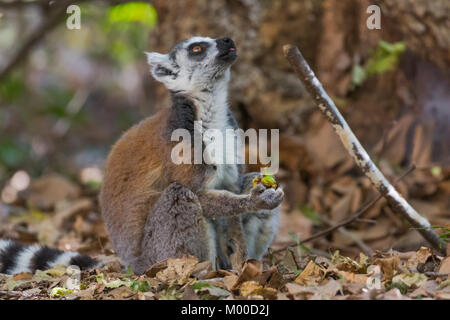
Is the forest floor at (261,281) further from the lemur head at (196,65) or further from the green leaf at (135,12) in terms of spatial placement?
the green leaf at (135,12)

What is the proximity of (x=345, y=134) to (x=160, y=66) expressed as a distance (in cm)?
187

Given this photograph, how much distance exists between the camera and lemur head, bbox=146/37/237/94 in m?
4.84

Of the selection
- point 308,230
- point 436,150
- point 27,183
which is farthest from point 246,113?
point 27,183

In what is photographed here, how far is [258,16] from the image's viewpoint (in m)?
7.41

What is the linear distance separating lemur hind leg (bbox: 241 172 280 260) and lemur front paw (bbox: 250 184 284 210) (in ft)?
2.08

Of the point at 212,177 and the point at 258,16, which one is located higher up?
the point at 258,16

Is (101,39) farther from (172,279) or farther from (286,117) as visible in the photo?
(172,279)

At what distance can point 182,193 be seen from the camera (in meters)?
4.41

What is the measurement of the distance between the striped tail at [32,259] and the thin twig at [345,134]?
7.72 feet

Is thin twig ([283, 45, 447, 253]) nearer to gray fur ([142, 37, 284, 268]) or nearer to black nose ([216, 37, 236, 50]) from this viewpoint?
gray fur ([142, 37, 284, 268])

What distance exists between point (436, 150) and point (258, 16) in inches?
117

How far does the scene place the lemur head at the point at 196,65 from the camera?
15.9ft

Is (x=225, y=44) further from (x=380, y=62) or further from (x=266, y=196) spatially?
(x=380, y=62)

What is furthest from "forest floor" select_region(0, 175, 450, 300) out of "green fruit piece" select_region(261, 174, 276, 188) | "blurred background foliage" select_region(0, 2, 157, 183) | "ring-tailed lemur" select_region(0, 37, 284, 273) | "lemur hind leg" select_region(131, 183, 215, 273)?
"blurred background foliage" select_region(0, 2, 157, 183)
